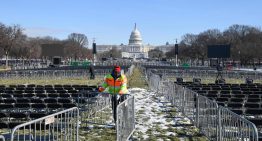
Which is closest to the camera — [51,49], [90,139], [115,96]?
[90,139]

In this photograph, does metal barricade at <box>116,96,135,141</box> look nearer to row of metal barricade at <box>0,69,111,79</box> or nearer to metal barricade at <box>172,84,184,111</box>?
metal barricade at <box>172,84,184,111</box>

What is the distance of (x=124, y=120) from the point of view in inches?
390

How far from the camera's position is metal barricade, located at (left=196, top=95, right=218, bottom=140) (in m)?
9.79

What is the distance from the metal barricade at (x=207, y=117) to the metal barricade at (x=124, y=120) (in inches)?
81.2

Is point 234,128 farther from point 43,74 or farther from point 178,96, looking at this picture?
point 43,74

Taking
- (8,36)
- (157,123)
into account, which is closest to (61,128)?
(157,123)

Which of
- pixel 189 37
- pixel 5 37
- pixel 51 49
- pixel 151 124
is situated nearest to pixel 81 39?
pixel 189 37

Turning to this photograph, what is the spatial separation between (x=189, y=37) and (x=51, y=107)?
10399 cm

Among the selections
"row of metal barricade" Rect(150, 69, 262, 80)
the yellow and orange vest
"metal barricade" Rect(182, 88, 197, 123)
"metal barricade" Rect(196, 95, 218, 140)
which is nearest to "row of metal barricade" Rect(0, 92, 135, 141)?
the yellow and orange vest

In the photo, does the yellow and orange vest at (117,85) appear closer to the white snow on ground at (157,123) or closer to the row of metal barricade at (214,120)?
the white snow on ground at (157,123)

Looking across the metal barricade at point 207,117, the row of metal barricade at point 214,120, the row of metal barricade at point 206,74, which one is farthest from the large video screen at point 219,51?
the metal barricade at point 207,117

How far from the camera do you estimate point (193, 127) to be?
1288cm

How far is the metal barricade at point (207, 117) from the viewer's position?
979 centimetres

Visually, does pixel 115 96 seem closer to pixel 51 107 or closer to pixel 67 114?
pixel 51 107
